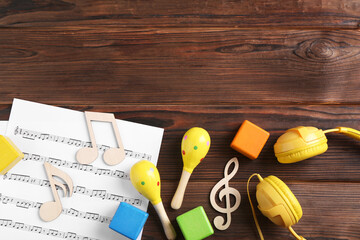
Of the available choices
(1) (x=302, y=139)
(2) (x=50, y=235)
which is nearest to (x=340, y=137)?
(1) (x=302, y=139)

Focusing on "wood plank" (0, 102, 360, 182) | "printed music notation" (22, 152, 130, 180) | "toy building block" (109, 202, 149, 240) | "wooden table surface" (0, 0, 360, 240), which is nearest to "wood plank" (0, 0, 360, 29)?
"wooden table surface" (0, 0, 360, 240)

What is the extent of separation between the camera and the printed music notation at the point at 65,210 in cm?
70

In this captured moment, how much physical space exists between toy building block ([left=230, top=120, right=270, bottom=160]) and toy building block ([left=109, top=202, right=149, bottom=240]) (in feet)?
0.77

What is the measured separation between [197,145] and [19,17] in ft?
1.59

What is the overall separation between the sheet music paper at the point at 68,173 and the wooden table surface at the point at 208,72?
0.11ft

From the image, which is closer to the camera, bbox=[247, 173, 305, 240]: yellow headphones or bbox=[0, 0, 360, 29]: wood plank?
bbox=[247, 173, 305, 240]: yellow headphones

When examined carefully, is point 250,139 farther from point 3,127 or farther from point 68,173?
point 3,127

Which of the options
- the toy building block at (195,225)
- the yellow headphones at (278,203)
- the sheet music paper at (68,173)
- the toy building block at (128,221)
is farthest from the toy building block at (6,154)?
the yellow headphones at (278,203)

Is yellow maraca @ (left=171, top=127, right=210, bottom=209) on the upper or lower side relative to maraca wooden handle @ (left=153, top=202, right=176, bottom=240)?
upper

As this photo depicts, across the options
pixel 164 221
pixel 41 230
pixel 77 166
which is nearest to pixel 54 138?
pixel 77 166

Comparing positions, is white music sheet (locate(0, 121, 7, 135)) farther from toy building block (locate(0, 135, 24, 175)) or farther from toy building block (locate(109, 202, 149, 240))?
toy building block (locate(109, 202, 149, 240))

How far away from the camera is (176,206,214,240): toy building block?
0.67 meters

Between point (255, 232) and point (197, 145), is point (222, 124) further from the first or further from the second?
point (255, 232)

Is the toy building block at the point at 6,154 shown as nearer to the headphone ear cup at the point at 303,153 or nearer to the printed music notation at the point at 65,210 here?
the printed music notation at the point at 65,210
